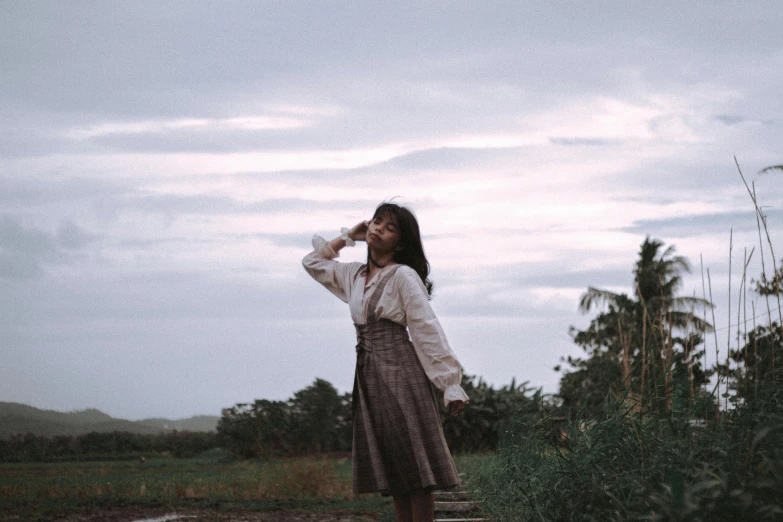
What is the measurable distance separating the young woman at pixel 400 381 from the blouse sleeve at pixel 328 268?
24cm

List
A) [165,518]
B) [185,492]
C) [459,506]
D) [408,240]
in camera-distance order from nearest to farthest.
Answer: [408,240] → [459,506] → [165,518] → [185,492]

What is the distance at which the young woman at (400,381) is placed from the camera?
3.78 m

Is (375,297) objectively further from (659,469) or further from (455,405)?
(659,469)

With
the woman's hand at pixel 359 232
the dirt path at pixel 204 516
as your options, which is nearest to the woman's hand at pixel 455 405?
the woman's hand at pixel 359 232

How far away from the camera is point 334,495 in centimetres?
732

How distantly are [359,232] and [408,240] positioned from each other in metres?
0.43

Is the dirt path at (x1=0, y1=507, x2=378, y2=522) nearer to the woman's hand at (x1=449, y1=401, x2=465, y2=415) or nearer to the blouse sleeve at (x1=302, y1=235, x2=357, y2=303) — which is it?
the blouse sleeve at (x1=302, y1=235, x2=357, y2=303)

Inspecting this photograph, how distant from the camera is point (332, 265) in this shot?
4328 mm

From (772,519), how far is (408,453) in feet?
5.62

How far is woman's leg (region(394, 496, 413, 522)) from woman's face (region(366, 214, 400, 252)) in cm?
121

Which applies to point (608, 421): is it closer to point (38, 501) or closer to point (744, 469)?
point (744, 469)

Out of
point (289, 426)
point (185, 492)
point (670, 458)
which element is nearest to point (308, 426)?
point (289, 426)

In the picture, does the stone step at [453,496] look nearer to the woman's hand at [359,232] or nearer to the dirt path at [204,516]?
the dirt path at [204,516]

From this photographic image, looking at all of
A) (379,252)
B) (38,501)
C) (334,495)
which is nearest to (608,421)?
(379,252)
